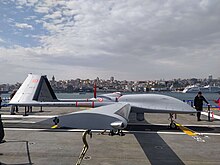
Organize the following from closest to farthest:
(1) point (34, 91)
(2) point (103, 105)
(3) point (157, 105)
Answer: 1. (3) point (157, 105)
2. (2) point (103, 105)
3. (1) point (34, 91)

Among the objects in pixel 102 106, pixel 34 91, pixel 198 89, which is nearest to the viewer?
pixel 102 106

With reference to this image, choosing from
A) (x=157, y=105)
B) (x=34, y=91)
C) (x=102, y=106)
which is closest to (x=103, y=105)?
(x=102, y=106)

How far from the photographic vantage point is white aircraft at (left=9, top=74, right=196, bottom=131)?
427cm

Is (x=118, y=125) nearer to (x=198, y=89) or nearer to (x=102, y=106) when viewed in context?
(x=102, y=106)

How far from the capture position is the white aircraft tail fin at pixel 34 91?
647 inches

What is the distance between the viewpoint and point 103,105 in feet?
48.2

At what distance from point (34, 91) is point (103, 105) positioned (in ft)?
22.1

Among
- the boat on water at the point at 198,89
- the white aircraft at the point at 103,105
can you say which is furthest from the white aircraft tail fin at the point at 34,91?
the boat on water at the point at 198,89

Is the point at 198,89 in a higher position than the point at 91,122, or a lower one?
lower

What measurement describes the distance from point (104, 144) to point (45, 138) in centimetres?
345

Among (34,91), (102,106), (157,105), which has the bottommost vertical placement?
(157,105)

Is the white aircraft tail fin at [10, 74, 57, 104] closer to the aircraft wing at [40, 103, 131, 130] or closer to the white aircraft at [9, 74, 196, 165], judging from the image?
the white aircraft at [9, 74, 196, 165]

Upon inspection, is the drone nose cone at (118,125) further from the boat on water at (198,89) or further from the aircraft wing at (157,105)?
the boat on water at (198,89)

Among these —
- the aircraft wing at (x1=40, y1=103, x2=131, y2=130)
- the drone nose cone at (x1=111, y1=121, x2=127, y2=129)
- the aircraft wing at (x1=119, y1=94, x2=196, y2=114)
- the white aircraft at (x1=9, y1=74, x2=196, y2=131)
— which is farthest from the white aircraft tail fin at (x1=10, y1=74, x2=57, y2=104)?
the drone nose cone at (x1=111, y1=121, x2=127, y2=129)
